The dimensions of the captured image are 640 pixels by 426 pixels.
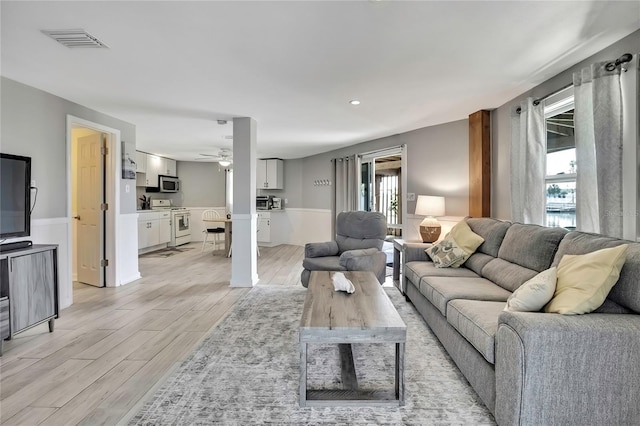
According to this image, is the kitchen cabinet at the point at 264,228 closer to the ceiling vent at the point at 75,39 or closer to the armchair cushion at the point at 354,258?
the armchair cushion at the point at 354,258

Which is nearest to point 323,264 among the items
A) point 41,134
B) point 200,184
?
point 41,134

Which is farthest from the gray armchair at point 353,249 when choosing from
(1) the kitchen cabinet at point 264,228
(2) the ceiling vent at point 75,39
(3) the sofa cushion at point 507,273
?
(1) the kitchen cabinet at point 264,228

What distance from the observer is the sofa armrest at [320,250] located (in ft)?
14.2

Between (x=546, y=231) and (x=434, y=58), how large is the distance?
158 cm

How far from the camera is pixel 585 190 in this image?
254cm

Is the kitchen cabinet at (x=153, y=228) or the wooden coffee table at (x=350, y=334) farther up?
the kitchen cabinet at (x=153, y=228)

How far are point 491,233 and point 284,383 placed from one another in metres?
2.46

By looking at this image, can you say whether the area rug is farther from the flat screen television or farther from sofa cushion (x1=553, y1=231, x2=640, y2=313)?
the flat screen television

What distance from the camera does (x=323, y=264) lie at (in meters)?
3.97

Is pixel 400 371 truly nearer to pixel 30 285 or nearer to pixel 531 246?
pixel 531 246

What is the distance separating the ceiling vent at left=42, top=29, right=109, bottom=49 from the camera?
88.0 inches

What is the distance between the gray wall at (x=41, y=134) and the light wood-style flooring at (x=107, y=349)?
1201mm

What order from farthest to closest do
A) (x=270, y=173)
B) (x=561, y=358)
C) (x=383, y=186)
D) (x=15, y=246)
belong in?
(x=270, y=173) → (x=383, y=186) → (x=15, y=246) → (x=561, y=358)

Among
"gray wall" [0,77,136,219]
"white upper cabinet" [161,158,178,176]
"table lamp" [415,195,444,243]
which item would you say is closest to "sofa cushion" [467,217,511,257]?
"table lamp" [415,195,444,243]
